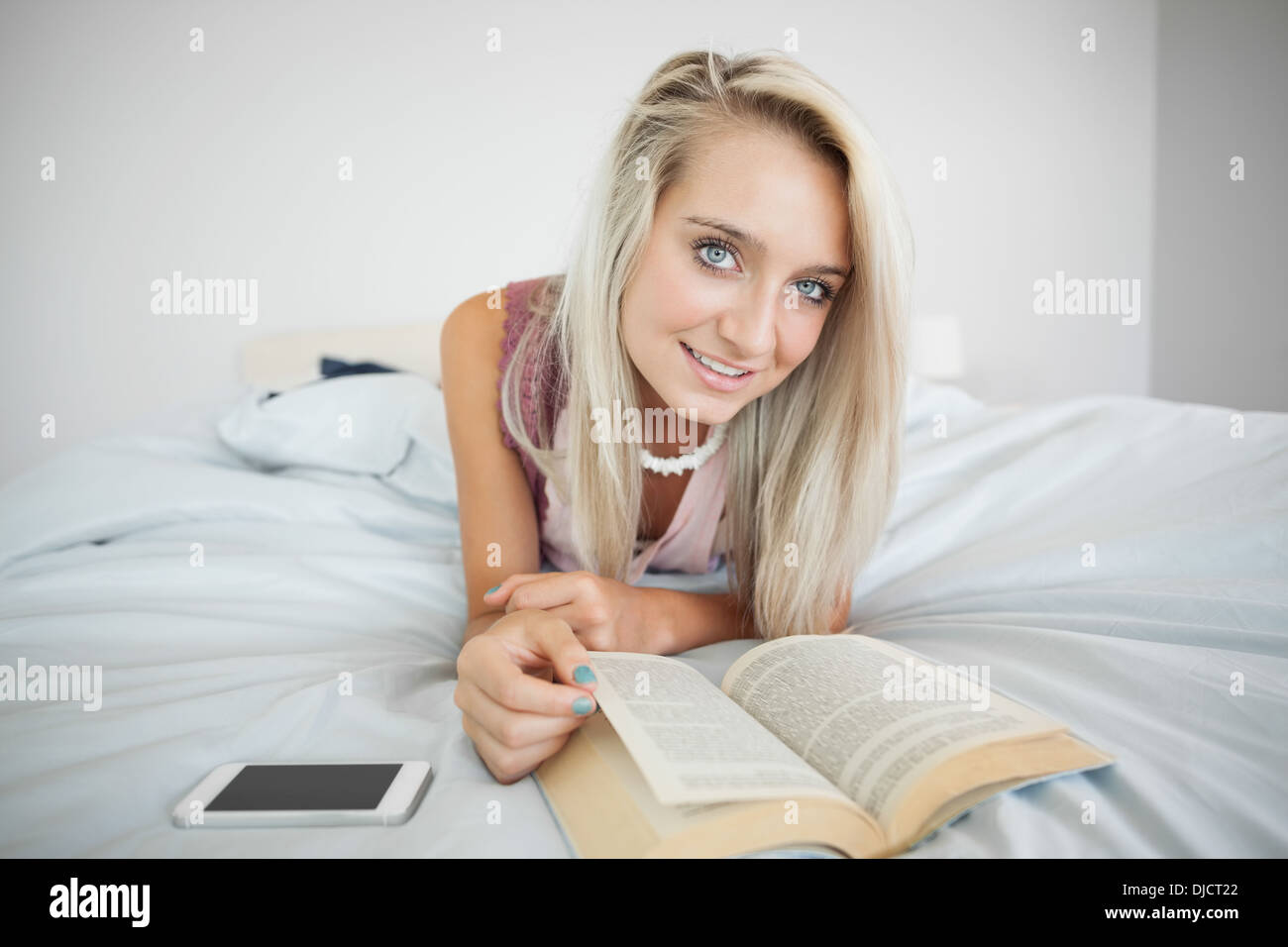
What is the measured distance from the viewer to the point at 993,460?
136 cm

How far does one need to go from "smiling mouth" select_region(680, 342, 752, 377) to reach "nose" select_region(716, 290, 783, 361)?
0.04 meters

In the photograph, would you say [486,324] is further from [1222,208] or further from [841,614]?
[1222,208]

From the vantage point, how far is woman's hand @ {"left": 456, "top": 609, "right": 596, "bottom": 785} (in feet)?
1.93

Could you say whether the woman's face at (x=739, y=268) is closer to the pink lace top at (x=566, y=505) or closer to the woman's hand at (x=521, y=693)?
the pink lace top at (x=566, y=505)

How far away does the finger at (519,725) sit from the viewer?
598 millimetres

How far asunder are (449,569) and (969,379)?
256 cm

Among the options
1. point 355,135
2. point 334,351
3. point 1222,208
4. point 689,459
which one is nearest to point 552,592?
point 689,459

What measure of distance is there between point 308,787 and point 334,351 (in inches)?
85.1

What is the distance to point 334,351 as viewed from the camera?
2.52 meters

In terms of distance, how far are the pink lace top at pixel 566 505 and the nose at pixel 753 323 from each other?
0.29 m

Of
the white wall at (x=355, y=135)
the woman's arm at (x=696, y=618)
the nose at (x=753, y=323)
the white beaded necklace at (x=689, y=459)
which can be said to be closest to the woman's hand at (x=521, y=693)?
the woman's arm at (x=696, y=618)

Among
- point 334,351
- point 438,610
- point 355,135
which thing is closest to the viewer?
point 438,610
